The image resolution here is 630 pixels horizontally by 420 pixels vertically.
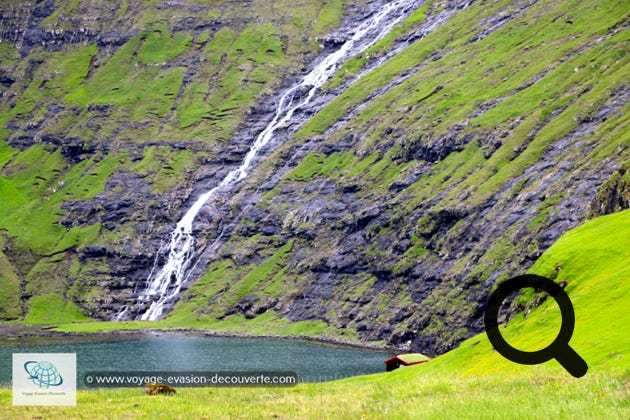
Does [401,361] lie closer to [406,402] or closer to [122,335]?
[406,402]

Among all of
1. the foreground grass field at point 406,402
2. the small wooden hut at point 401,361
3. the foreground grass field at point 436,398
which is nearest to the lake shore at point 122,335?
the small wooden hut at point 401,361

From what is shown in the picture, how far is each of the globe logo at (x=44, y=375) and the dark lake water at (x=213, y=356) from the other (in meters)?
80.1

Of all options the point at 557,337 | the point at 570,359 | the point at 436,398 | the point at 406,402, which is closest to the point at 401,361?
the point at 436,398

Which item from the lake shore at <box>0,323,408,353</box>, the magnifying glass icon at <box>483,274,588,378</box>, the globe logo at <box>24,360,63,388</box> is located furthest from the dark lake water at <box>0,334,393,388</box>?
the magnifying glass icon at <box>483,274,588,378</box>

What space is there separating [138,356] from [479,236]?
74613mm

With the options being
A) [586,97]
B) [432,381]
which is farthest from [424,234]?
[432,381]

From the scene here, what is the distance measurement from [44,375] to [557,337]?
70.7ft

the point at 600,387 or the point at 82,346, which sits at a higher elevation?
the point at 600,387

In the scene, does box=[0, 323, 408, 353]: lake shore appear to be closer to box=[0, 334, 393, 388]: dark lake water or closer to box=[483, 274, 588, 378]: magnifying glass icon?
box=[0, 334, 393, 388]: dark lake water

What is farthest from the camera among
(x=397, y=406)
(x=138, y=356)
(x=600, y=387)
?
(x=138, y=356)

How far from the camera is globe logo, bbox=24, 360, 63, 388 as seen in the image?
1249 inches

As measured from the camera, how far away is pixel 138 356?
146250 mm

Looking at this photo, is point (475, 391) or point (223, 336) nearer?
point (475, 391)

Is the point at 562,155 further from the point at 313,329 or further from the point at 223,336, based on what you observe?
the point at 223,336
